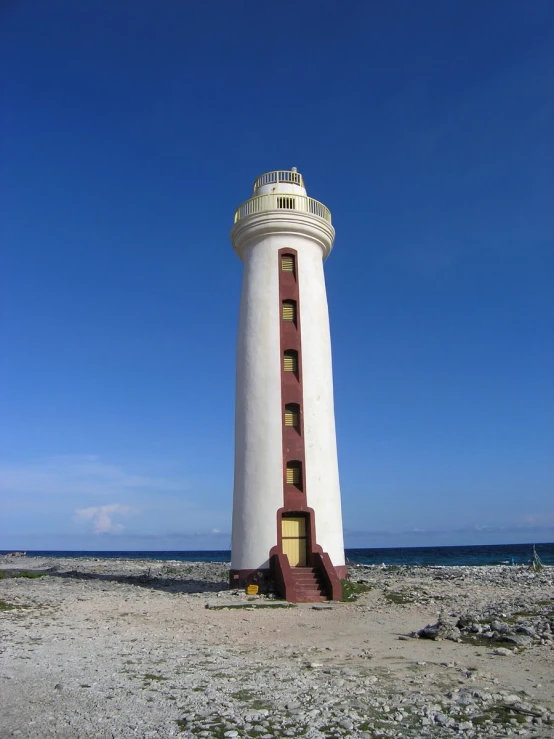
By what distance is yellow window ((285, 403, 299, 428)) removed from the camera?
22141 mm

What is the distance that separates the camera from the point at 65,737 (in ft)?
20.8

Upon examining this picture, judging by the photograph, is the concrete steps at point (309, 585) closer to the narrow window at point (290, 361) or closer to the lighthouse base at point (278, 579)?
the lighthouse base at point (278, 579)

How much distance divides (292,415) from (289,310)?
13.6ft

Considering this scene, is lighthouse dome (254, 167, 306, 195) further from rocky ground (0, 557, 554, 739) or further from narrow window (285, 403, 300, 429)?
rocky ground (0, 557, 554, 739)

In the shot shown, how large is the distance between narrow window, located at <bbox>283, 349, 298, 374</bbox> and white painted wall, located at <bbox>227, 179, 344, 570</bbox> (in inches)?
14.0

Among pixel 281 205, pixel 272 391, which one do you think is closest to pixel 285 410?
pixel 272 391

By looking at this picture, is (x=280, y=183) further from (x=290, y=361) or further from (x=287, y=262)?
(x=290, y=361)

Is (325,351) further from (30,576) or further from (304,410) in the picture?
(30,576)

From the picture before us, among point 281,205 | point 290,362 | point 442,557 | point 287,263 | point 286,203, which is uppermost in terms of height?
point 286,203

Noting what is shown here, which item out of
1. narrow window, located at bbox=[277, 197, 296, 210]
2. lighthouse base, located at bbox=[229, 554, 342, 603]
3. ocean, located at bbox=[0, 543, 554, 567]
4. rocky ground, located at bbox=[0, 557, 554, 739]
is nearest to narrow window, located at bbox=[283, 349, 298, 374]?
narrow window, located at bbox=[277, 197, 296, 210]

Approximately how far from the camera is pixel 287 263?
24.1 metres

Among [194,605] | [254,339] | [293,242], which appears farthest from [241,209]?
[194,605]

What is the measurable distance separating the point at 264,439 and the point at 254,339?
3.88m

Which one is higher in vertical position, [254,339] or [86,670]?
[254,339]
